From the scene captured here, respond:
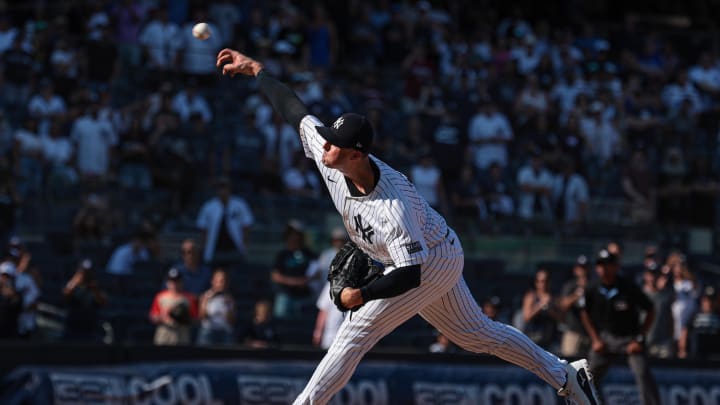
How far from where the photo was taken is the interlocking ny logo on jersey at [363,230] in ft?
22.3

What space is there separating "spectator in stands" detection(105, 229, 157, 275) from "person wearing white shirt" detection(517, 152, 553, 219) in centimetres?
539

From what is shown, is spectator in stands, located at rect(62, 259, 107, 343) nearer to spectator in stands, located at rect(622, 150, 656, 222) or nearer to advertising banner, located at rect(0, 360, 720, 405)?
advertising banner, located at rect(0, 360, 720, 405)

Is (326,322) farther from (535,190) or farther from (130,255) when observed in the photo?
(535,190)

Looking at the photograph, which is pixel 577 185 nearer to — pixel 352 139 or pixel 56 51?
pixel 56 51

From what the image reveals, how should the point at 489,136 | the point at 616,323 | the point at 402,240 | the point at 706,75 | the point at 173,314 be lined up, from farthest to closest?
the point at 706,75 < the point at 489,136 < the point at 173,314 < the point at 616,323 < the point at 402,240

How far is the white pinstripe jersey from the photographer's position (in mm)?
6703

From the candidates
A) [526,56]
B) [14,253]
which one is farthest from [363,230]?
[526,56]

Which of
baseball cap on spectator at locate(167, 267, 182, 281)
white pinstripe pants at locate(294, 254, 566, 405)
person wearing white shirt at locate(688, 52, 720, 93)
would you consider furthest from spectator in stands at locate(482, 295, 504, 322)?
person wearing white shirt at locate(688, 52, 720, 93)

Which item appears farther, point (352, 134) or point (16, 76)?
point (16, 76)

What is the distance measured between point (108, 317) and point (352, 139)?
7309 millimetres

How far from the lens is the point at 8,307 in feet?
41.4

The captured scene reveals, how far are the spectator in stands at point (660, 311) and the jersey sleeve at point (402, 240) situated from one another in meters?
7.66

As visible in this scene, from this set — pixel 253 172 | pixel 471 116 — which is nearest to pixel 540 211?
pixel 471 116

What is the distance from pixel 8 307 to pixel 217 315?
2.07m
